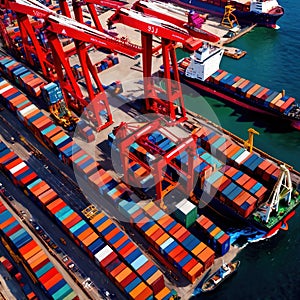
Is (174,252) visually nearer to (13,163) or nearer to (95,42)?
(13,163)

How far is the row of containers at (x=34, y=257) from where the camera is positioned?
57.8 metres

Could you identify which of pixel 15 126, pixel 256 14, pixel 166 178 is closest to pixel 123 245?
pixel 166 178

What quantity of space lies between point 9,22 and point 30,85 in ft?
155

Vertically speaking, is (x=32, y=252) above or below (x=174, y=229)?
above

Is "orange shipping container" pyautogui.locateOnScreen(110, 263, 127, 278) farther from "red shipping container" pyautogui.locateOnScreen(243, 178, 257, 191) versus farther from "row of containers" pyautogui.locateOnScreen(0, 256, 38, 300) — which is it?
"red shipping container" pyautogui.locateOnScreen(243, 178, 257, 191)

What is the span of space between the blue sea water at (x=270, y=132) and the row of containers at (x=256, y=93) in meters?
3.86

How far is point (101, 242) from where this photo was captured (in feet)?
209

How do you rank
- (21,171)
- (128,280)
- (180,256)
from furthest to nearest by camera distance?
1. (21,171)
2. (180,256)
3. (128,280)

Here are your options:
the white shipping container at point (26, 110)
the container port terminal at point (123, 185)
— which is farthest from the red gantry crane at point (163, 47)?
the white shipping container at point (26, 110)

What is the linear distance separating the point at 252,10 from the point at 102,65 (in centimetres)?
5048

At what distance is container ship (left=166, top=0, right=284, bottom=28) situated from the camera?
391 feet

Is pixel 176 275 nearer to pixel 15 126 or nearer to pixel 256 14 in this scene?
pixel 15 126

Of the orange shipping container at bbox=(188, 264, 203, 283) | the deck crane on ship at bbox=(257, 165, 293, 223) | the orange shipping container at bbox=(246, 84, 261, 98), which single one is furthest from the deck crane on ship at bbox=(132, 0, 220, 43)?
the orange shipping container at bbox=(188, 264, 203, 283)

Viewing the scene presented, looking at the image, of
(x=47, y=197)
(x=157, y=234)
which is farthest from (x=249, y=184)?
(x=47, y=197)
